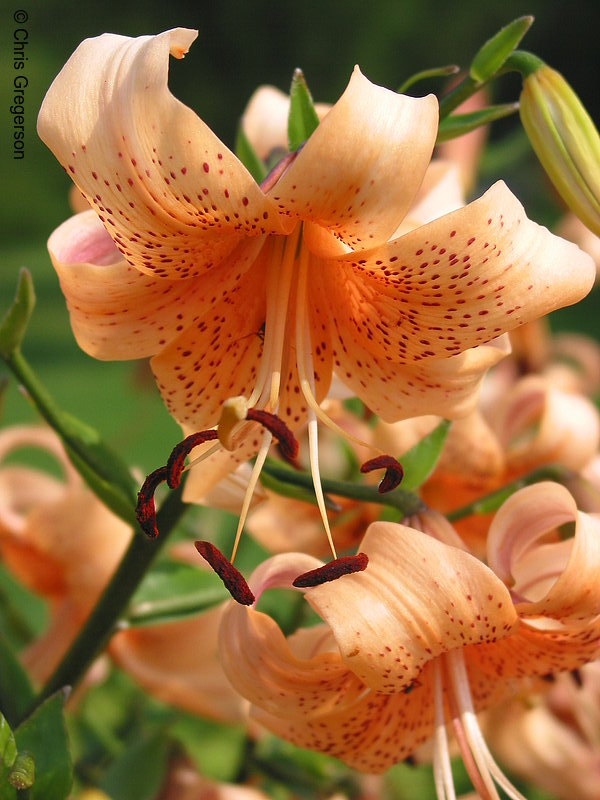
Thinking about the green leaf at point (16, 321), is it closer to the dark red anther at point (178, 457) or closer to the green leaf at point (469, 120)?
the dark red anther at point (178, 457)

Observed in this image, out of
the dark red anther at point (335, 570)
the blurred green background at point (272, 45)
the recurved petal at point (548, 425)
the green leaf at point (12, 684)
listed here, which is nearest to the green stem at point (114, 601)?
the green leaf at point (12, 684)

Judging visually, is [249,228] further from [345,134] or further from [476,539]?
[476,539]

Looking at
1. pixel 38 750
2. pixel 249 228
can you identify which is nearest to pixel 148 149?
pixel 249 228

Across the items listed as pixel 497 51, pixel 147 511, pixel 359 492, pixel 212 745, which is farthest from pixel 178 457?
pixel 212 745

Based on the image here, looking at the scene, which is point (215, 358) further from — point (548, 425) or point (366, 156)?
point (548, 425)

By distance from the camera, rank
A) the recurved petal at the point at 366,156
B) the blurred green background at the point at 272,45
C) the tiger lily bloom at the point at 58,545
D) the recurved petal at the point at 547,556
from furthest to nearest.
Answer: the blurred green background at the point at 272,45 → the tiger lily bloom at the point at 58,545 → the recurved petal at the point at 547,556 → the recurved petal at the point at 366,156
